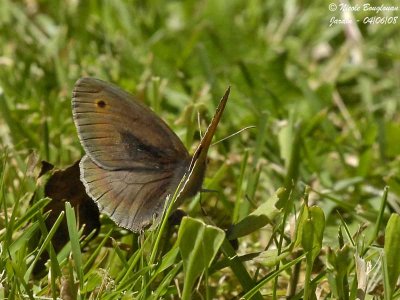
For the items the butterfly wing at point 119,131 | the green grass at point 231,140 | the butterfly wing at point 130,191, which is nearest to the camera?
the green grass at point 231,140

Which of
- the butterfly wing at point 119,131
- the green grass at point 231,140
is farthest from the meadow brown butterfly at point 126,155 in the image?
the green grass at point 231,140

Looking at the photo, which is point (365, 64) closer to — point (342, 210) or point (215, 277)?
point (342, 210)

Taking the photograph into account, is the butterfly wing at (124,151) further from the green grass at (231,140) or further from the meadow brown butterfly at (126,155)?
the green grass at (231,140)

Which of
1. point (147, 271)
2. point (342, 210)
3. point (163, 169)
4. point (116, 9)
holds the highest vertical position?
point (116, 9)

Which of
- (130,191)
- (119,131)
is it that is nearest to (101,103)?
(119,131)

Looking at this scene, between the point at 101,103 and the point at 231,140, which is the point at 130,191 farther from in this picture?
the point at 231,140

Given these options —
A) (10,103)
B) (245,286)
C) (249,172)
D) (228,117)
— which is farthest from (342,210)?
(10,103)
